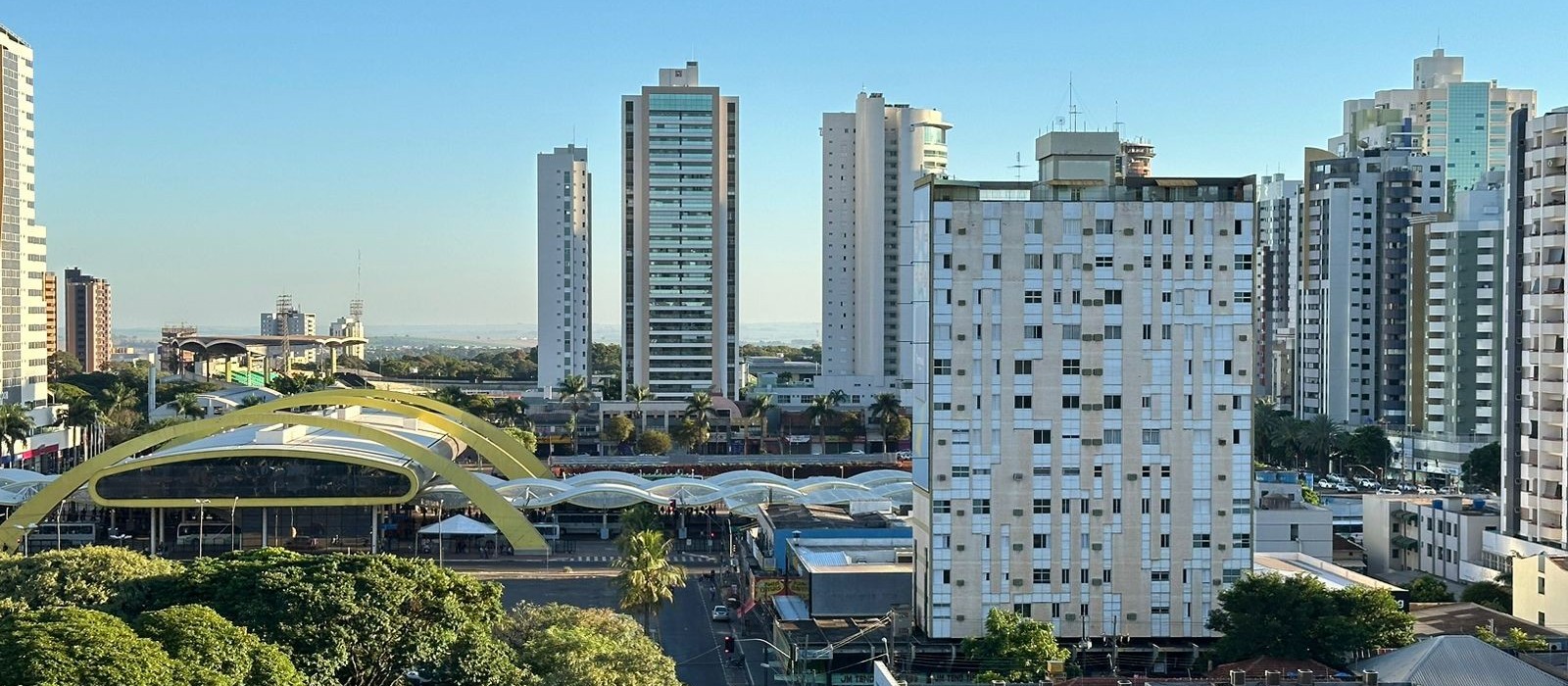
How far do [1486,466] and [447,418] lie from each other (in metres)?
56.2

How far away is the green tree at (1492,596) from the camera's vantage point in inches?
2325

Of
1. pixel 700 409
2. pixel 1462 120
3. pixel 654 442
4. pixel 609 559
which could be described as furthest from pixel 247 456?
pixel 1462 120

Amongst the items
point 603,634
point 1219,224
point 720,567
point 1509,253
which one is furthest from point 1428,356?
point 603,634

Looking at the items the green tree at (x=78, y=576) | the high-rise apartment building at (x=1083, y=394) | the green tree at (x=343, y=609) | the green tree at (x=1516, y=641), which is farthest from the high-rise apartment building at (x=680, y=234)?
the green tree at (x=343, y=609)

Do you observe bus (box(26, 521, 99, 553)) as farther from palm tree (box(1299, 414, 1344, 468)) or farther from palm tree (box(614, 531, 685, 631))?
palm tree (box(1299, 414, 1344, 468))

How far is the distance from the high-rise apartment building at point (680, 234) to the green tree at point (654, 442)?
55.6 feet

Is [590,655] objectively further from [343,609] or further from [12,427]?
[12,427]

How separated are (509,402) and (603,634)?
93969 mm

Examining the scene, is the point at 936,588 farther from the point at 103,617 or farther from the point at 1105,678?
the point at 103,617

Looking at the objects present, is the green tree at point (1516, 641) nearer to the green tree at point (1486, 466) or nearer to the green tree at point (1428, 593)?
the green tree at point (1428, 593)

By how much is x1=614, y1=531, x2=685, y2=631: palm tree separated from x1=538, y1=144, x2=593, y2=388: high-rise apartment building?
109 metres

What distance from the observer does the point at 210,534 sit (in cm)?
7725

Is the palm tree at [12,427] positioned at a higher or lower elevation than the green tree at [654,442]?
higher

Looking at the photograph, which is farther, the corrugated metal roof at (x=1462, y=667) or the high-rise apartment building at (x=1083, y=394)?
the high-rise apartment building at (x=1083, y=394)
